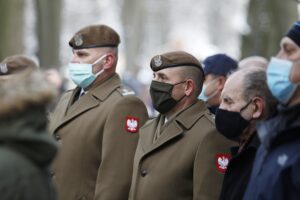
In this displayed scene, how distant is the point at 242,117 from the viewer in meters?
6.56

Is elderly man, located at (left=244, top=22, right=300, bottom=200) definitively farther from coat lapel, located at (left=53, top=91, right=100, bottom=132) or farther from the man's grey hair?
coat lapel, located at (left=53, top=91, right=100, bottom=132)

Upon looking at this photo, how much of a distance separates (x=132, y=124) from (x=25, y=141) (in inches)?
114

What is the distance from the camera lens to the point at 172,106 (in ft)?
23.8

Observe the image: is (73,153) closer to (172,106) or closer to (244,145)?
(172,106)

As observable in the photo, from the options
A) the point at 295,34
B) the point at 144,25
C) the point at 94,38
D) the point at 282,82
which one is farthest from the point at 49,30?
the point at 144,25

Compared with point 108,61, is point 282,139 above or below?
above

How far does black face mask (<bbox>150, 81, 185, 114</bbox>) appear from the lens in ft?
23.6

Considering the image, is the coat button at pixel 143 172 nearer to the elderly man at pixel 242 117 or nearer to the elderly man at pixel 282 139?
the elderly man at pixel 242 117

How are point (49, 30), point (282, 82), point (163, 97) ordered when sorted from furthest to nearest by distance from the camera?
1. point (49, 30)
2. point (163, 97)
3. point (282, 82)

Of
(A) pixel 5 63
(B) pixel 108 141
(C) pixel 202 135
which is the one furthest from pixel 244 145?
(A) pixel 5 63

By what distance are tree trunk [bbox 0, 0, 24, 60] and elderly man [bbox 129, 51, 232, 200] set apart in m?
9.25

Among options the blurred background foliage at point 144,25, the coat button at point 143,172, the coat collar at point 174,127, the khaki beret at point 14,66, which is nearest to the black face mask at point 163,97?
the coat collar at point 174,127

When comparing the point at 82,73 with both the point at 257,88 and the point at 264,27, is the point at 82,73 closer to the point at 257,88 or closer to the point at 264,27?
the point at 257,88

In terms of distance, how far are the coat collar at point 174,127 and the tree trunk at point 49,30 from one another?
601 inches
